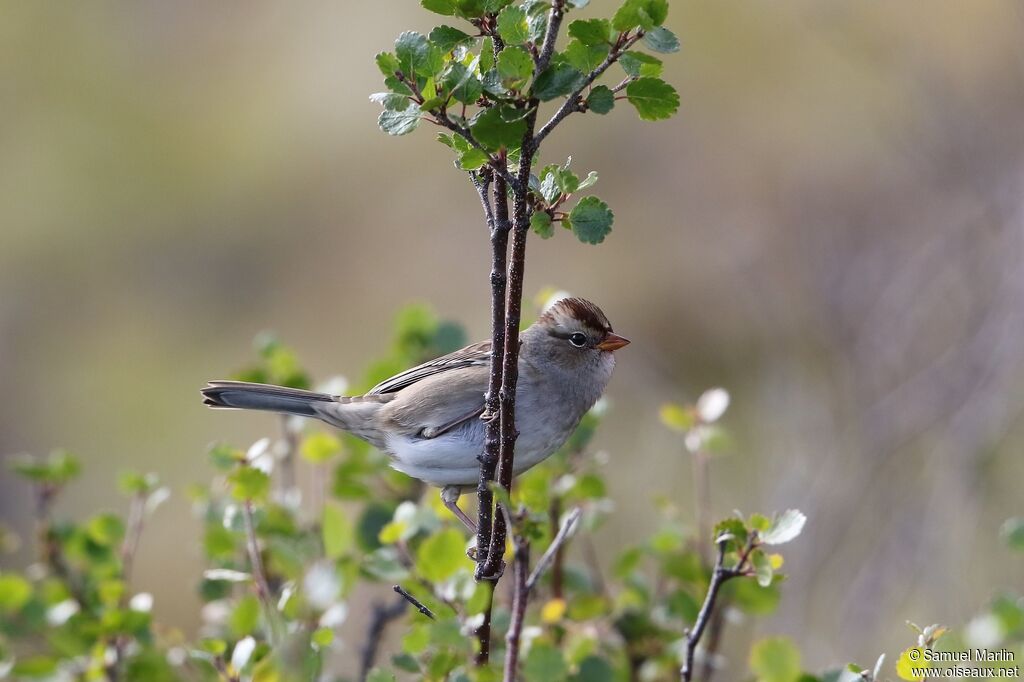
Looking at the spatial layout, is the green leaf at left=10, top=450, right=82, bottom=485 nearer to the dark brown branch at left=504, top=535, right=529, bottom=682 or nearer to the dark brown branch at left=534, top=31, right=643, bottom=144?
the dark brown branch at left=504, top=535, right=529, bottom=682

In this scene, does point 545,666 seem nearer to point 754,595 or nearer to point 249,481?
point 249,481

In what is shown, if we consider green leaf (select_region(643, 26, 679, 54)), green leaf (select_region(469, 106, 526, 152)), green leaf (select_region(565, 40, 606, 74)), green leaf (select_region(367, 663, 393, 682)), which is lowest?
green leaf (select_region(367, 663, 393, 682))

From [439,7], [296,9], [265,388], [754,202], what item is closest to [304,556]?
[439,7]

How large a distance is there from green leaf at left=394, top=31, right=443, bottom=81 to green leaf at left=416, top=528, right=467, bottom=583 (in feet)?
2.69

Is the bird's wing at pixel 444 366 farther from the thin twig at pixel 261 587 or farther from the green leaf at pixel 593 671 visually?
the green leaf at pixel 593 671

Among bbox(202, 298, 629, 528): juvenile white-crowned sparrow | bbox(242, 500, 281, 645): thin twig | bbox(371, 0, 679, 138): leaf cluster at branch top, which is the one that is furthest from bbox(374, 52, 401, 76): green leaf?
bbox(202, 298, 629, 528): juvenile white-crowned sparrow

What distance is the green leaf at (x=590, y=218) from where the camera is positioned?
1.93 m

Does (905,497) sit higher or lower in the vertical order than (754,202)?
lower

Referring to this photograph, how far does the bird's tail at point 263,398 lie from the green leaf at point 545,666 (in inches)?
67.9

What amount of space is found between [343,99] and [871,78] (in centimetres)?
521

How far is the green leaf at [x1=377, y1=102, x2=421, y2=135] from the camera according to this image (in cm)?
186

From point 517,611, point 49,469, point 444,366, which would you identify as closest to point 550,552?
point 517,611

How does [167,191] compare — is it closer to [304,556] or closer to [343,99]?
[343,99]

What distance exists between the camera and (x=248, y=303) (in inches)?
415
